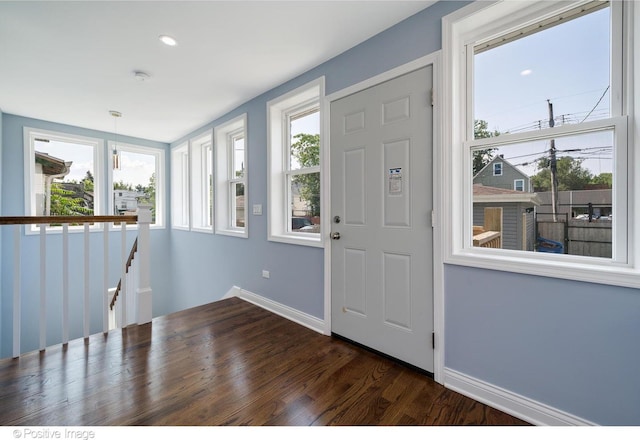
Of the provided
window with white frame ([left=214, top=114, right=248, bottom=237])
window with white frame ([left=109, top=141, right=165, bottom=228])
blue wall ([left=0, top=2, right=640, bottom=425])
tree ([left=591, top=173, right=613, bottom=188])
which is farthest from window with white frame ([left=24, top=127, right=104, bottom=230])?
tree ([left=591, top=173, right=613, bottom=188])

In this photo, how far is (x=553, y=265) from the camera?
4.50ft

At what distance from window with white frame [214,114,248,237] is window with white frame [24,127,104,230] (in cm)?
215

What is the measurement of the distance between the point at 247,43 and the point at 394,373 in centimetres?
273

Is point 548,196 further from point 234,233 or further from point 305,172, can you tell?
point 234,233

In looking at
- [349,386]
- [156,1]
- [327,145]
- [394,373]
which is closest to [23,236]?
[156,1]

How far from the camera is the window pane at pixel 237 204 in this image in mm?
3730

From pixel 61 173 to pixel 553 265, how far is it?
5.78 metres

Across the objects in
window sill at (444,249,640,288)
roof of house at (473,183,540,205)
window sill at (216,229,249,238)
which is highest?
roof of house at (473,183,540,205)

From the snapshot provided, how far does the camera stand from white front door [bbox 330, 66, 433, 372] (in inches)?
71.9

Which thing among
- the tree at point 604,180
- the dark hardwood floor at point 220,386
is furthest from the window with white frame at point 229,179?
the tree at point 604,180

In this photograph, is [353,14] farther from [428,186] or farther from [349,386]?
[349,386]

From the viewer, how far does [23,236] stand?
3.67 m

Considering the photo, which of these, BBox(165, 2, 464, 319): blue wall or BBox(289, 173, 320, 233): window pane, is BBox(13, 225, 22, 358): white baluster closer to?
BBox(165, 2, 464, 319): blue wall

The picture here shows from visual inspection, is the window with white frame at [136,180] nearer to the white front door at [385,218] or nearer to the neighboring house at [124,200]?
the neighboring house at [124,200]
